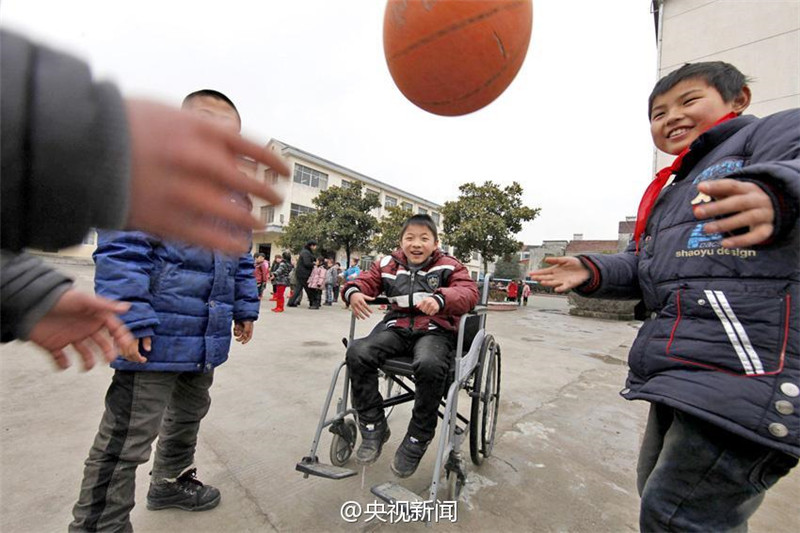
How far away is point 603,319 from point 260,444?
1281 centimetres

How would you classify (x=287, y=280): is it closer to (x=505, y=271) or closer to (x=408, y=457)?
(x=408, y=457)

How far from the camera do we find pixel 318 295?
9375mm

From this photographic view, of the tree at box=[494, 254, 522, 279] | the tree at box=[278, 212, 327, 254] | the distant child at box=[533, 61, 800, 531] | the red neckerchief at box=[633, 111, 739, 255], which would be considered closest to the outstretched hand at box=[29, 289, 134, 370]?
the distant child at box=[533, 61, 800, 531]

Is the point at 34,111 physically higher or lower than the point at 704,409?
higher

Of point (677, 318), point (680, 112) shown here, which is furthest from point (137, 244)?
point (680, 112)

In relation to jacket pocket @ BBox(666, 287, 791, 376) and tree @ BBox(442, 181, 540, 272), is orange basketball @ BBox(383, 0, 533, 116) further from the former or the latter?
tree @ BBox(442, 181, 540, 272)

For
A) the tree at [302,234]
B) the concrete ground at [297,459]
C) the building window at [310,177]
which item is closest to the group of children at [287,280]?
the concrete ground at [297,459]

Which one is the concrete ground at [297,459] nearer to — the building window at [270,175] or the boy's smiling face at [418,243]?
the building window at [270,175]

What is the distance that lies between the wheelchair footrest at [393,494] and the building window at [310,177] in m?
24.7

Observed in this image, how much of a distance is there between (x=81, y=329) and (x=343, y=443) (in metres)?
1.65

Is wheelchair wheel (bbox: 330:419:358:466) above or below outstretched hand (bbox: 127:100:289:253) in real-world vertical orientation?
below

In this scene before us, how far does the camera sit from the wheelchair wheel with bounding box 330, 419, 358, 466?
2033 mm

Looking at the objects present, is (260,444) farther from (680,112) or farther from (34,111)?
(680,112)

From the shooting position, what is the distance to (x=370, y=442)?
1.91 metres
